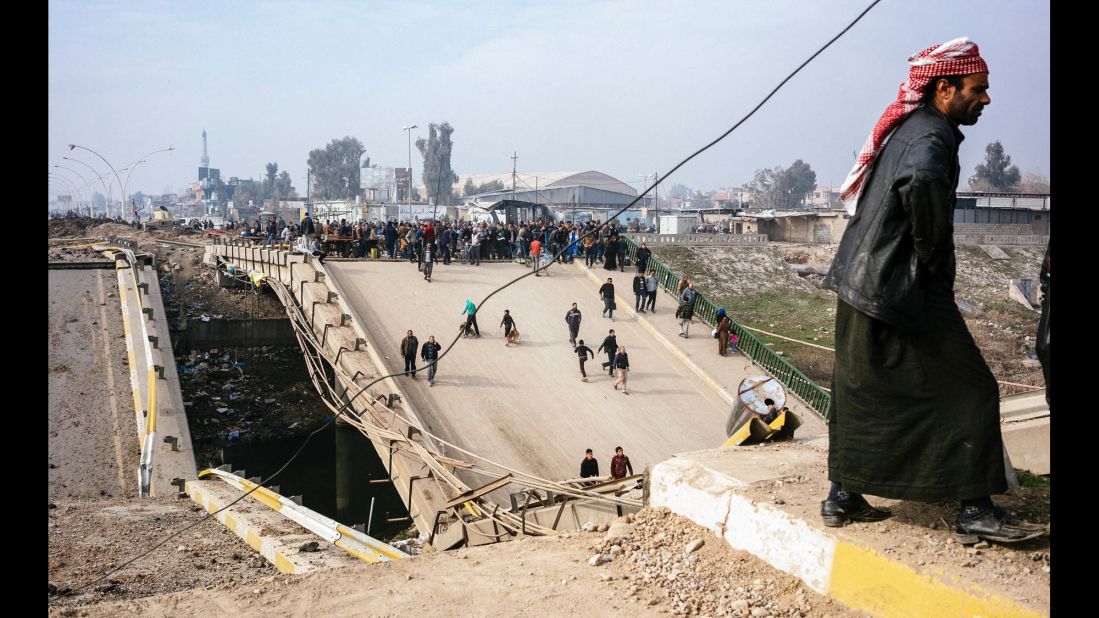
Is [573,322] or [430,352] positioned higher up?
[573,322]

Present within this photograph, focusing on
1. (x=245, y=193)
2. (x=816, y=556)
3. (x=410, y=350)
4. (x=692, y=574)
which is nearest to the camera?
(x=816, y=556)

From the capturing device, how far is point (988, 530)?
10.3 ft

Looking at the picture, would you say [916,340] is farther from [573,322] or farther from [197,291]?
[197,291]

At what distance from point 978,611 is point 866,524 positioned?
65 cm

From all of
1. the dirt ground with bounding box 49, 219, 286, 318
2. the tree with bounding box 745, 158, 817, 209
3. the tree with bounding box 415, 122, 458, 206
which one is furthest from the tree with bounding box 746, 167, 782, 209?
the dirt ground with bounding box 49, 219, 286, 318

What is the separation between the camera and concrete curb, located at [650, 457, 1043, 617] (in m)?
2.93

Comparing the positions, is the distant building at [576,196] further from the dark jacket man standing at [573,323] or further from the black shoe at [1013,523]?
the black shoe at [1013,523]

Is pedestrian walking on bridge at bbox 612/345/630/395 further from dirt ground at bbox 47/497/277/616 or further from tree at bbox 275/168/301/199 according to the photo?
tree at bbox 275/168/301/199

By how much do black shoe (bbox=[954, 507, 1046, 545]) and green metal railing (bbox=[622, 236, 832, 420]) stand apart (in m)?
12.4

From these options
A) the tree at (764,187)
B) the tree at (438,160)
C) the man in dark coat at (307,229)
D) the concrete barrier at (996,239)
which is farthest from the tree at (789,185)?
the man in dark coat at (307,229)

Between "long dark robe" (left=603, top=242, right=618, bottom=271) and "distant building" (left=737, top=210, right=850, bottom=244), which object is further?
"distant building" (left=737, top=210, right=850, bottom=244)

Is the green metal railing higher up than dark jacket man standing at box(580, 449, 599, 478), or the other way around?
the green metal railing

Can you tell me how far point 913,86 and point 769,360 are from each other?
643 inches

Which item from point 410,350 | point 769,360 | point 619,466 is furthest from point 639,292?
point 619,466
